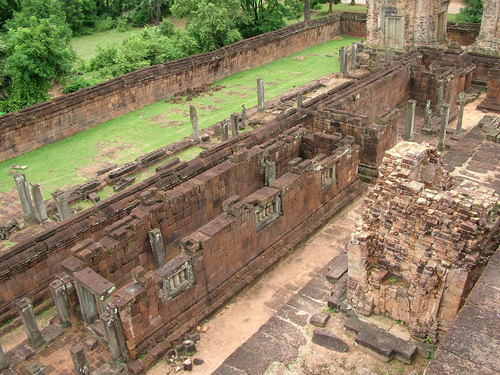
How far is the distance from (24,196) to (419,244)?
12.3 meters

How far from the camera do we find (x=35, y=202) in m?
16.5

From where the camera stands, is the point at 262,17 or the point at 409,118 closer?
the point at 409,118

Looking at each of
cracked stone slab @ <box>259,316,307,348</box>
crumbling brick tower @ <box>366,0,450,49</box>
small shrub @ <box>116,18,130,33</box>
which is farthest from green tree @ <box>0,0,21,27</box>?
→ cracked stone slab @ <box>259,316,307,348</box>

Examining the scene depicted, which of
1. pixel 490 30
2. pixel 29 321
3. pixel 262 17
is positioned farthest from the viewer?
pixel 262 17

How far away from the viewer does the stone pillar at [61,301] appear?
11.1 meters

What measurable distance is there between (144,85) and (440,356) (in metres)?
23.0

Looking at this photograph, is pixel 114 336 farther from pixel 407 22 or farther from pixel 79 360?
pixel 407 22

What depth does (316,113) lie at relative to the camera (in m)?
18.1

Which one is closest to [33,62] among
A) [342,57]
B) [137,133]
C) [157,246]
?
[137,133]

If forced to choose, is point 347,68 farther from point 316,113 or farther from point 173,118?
point 316,113

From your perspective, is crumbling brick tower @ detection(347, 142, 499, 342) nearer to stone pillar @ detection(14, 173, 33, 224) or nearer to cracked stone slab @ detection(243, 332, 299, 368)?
cracked stone slab @ detection(243, 332, 299, 368)

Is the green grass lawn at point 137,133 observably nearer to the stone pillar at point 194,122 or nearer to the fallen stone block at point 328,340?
the stone pillar at point 194,122

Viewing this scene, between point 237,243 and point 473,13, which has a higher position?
point 473,13

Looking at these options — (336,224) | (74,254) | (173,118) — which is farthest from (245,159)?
(173,118)
